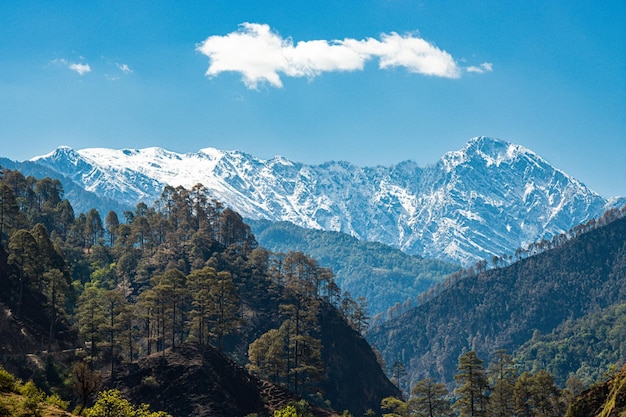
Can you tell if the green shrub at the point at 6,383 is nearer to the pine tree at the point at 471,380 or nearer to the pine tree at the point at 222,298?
the pine tree at the point at 222,298

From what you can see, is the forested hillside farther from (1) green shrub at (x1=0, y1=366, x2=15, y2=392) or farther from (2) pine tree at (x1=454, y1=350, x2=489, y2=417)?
(2) pine tree at (x1=454, y1=350, x2=489, y2=417)

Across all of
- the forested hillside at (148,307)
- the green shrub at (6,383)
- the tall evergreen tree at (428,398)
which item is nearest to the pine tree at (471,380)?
the tall evergreen tree at (428,398)

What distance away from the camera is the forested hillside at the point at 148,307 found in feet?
364

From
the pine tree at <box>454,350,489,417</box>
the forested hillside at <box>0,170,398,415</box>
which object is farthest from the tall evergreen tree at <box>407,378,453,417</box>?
the forested hillside at <box>0,170,398,415</box>

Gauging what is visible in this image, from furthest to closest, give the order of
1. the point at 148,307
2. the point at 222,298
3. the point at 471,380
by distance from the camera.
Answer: the point at 222,298 → the point at 148,307 → the point at 471,380

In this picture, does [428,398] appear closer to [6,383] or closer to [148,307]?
[148,307]

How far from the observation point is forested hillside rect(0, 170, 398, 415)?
111 m

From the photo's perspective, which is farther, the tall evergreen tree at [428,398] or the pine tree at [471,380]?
the tall evergreen tree at [428,398]

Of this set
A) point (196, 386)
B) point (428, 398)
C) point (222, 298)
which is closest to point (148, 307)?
point (222, 298)

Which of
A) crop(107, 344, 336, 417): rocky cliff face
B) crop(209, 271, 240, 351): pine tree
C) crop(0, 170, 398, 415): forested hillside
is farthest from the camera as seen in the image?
crop(209, 271, 240, 351): pine tree

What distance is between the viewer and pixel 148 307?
115062mm

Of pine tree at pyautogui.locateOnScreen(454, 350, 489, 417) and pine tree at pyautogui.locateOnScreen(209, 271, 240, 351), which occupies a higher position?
pine tree at pyautogui.locateOnScreen(209, 271, 240, 351)

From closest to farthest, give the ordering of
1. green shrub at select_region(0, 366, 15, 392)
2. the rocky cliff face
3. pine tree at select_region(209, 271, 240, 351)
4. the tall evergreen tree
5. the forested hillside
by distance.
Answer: green shrub at select_region(0, 366, 15, 392) → the rocky cliff face → the forested hillside → the tall evergreen tree → pine tree at select_region(209, 271, 240, 351)

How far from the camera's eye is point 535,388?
107062mm
